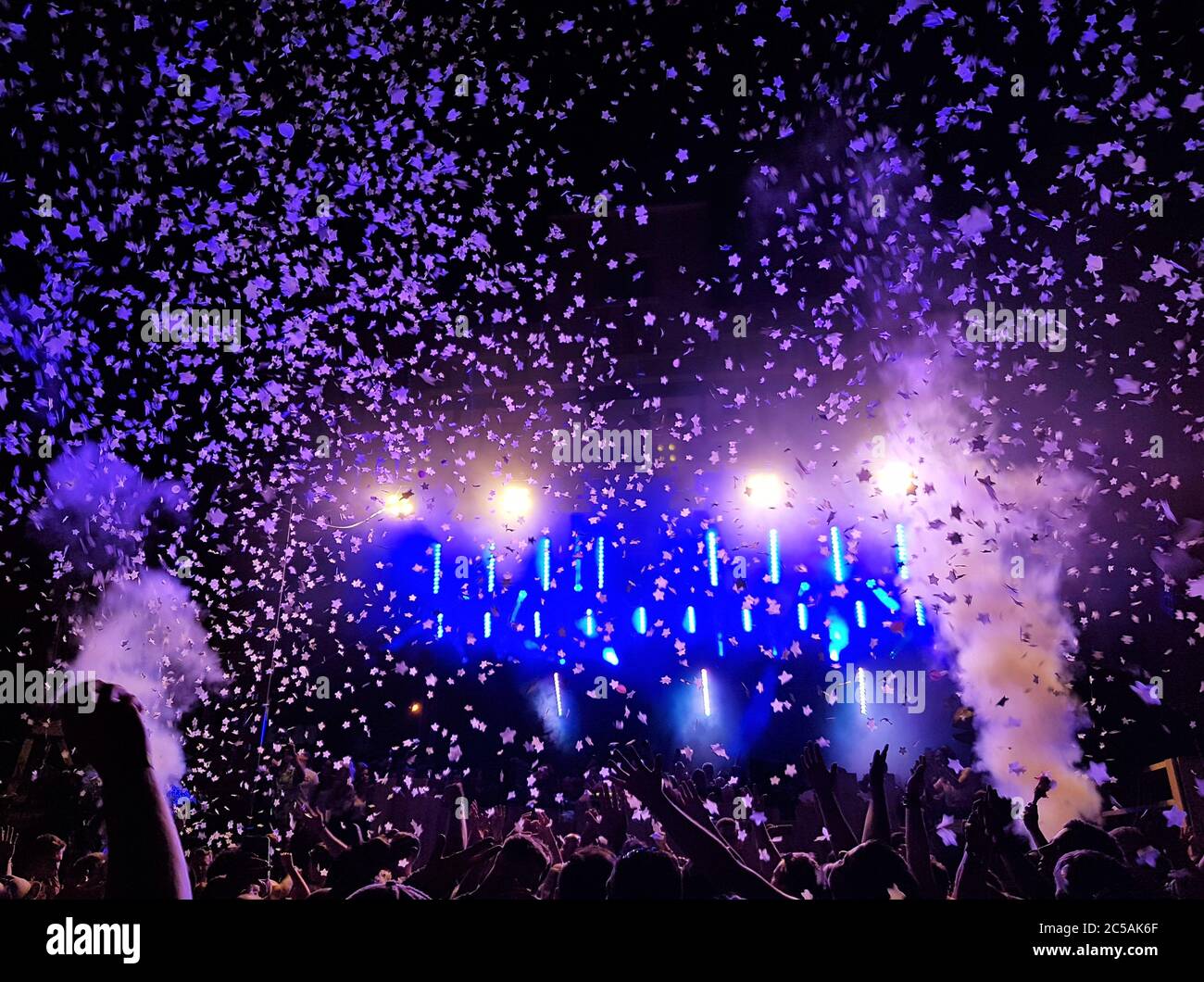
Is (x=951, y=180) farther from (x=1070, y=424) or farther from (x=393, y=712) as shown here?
(x=393, y=712)

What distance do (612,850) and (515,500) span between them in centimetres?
374

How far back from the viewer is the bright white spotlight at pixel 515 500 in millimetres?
6746

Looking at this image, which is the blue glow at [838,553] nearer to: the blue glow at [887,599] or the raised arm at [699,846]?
the blue glow at [887,599]

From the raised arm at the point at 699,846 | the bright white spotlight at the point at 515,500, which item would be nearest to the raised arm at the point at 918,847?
the raised arm at the point at 699,846

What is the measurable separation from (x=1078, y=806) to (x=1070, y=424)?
2.77 meters

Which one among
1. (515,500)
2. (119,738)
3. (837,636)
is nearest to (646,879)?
(119,738)

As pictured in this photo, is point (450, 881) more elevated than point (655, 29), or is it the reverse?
point (655, 29)

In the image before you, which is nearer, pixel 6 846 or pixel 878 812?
pixel 878 812

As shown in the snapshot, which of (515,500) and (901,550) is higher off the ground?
(515,500)

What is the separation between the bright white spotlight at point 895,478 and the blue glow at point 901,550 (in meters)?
→ 0.32

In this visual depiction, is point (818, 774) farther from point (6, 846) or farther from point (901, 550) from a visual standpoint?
point (6, 846)

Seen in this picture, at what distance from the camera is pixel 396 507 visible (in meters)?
6.64

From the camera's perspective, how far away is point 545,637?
23.4 feet
